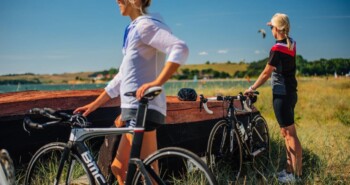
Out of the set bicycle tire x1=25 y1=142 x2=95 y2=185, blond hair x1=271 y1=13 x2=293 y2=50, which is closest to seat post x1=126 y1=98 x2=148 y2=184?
bicycle tire x1=25 y1=142 x2=95 y2=185

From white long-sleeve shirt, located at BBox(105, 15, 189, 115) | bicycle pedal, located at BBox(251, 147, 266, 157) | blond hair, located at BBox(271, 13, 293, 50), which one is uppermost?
blond hair, located at BBox(271, 13, 293, 50)

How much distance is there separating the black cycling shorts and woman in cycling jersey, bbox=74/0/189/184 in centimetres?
228

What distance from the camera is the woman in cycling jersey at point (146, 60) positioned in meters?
2.37

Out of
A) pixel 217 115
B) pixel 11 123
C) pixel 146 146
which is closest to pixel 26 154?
pixel 11 123

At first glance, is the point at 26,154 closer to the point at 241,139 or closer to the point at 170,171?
the point at 170,171

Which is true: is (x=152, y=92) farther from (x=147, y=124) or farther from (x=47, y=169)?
(x=47, y=169)

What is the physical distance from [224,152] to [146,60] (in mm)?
2545

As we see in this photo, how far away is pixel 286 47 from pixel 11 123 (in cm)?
280

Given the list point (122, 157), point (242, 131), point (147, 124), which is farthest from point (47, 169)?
point (242, 131)

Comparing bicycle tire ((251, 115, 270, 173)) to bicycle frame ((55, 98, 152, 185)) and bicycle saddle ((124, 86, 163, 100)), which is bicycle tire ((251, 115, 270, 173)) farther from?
bicycle saddle ((124, 86, 163, 100))

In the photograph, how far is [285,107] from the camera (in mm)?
4582

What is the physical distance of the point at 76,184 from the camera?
368cm

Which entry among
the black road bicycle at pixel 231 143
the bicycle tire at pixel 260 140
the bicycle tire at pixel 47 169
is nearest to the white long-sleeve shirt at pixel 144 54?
the bicycle tire at pixel 47 169

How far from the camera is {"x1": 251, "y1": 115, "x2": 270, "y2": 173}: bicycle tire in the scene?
216 inches
